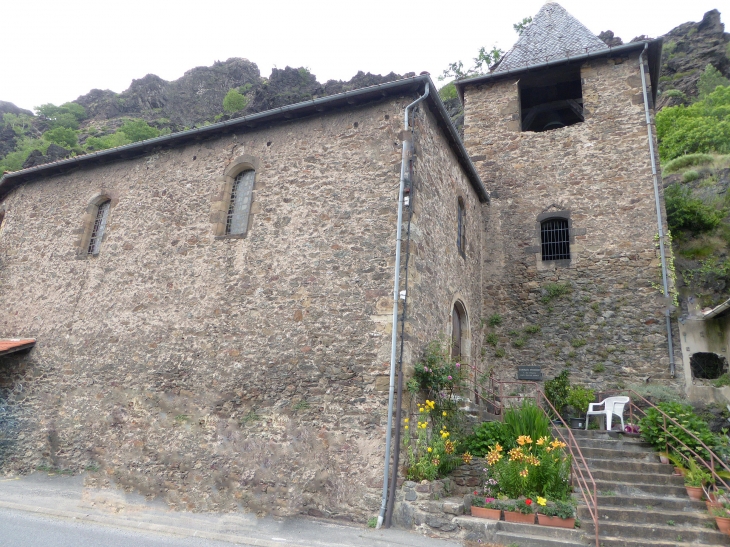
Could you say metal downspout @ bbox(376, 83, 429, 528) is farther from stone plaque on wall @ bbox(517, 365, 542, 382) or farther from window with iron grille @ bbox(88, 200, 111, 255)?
window with iron grille @ bbox(88, 200, 111, 255)

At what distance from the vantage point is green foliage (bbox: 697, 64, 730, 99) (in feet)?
87.2

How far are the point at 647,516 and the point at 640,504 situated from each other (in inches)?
12.4

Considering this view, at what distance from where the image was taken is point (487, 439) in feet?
24.7

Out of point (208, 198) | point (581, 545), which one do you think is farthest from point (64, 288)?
point (581, 545)

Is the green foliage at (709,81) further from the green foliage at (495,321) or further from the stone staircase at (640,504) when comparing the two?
the stone staircase at (640,504)

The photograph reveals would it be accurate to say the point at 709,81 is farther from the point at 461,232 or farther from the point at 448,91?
the point at 461,232

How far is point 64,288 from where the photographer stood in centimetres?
1044

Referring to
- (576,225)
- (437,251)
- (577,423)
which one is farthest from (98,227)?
(576,225)

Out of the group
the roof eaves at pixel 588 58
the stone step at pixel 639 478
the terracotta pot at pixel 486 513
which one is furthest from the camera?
the roof eaves at pixel 588 58

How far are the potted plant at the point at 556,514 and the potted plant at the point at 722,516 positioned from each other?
1.55m

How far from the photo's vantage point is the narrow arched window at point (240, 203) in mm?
9141

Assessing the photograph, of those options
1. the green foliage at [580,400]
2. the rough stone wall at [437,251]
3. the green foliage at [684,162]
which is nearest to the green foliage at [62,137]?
the rough stone wall at [437,251]

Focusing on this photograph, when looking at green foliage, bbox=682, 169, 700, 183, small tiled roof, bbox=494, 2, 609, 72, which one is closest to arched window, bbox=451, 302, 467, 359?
small tiled roof, bbox=494, 2, 609, 72

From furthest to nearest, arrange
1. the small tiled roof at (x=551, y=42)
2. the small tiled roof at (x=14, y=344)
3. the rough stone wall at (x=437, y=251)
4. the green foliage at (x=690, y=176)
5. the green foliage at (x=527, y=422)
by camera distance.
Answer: the green foliage at (x=690, y=176) < the small tiled roof at (x=551, y=42) < the small tiled roof at (x=14, y=344) < the rough stone wall at (x=437, y=251) < the green foliage at (x=527, y=422)
